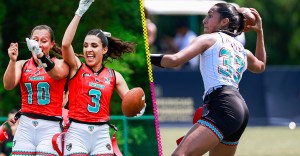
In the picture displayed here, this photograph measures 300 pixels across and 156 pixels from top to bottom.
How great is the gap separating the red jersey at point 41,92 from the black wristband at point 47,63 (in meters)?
0.37

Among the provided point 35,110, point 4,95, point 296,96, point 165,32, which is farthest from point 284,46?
point 35,110

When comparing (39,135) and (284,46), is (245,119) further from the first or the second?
(284,46)

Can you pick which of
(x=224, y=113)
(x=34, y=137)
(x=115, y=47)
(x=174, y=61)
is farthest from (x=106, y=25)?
(x=224, y=113)

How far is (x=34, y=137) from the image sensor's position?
8.45 metres

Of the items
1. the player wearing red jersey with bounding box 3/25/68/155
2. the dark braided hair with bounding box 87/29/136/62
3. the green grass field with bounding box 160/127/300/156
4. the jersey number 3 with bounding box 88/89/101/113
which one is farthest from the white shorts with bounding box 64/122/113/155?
the green grass field with bounding box 160/127/300/156

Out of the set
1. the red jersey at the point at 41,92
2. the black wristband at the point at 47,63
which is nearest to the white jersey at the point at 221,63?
the black wristband at the point at 47,63

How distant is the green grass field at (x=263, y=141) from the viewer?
14.2m

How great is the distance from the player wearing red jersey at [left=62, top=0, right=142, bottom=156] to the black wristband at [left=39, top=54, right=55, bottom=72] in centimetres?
15

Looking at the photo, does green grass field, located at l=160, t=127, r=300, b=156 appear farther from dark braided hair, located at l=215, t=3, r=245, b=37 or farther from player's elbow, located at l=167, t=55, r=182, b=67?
player's elbow, located at l=167, t=55, r=182, b=67

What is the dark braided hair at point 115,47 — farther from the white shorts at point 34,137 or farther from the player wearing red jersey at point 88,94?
the white shorts at point 34,137

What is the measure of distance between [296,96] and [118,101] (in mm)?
6447

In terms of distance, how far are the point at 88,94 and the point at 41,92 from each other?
1.70 feet

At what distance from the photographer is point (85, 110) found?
8203 millimetres

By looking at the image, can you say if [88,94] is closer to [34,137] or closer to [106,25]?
[34,137]
